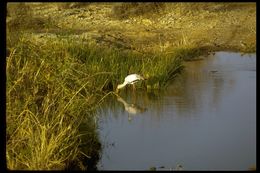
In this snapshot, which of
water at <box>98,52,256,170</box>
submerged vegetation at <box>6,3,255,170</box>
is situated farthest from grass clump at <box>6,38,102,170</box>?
water at <box>98,52,256,170</box>

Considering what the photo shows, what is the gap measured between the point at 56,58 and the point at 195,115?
249 centimetres

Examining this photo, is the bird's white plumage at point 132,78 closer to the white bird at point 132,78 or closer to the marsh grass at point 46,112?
the white bird at point 132,78

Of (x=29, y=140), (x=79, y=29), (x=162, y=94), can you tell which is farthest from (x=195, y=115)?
(x=79, y=29)

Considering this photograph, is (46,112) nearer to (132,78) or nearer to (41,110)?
(41,110)

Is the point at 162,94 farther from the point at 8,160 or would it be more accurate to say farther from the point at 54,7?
the point at 54,7

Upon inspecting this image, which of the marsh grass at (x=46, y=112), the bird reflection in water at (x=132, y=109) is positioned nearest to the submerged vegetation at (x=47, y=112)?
the marsh grass at (x=46, y=112)

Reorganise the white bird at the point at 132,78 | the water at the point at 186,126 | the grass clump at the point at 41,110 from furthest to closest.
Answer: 1. the white bird at the point at 132,78
2. the water at the point at 186,126
3. the grass clump at the point at 41,110

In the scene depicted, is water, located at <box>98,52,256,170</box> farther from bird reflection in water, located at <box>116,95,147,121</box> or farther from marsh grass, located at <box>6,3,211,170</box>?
marsh grass, located at <box>6,3,211,170</box>

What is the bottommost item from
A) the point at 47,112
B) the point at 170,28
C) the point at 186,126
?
the point at 186,126

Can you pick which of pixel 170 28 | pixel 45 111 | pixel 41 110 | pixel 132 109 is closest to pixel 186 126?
pixel 132 109

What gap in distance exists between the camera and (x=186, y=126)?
7.41m

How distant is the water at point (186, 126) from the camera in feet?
20.2

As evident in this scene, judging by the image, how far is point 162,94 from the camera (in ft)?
31.0

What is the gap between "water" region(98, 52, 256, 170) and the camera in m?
6.16
